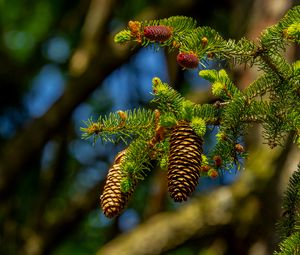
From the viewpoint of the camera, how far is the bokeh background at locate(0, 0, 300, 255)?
180 inches

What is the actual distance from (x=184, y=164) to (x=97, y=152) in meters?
5.56

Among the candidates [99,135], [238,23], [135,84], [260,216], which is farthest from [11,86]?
[99,135]

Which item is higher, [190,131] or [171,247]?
[190,131]

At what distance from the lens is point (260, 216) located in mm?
4414

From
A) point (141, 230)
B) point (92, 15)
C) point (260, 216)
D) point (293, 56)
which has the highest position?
point (293, 56)

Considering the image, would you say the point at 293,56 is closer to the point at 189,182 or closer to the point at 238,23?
the point at 238,23

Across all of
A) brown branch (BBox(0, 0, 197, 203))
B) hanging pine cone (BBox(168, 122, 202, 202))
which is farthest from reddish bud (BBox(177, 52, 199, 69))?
brown branch (BBox(0, 0, 197, 203))

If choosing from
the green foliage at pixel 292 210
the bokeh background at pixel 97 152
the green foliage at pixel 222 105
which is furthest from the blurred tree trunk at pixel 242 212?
the green foliage at pixel 222 105

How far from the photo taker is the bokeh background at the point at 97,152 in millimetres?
4562

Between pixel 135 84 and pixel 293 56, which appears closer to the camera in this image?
pixel 293 56

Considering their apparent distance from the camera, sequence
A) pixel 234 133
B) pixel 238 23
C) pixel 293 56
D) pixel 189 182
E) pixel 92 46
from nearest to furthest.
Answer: pixel 189 182, pixel 234 133, pixel 293 56, pixel 238 23, pixel 92 46

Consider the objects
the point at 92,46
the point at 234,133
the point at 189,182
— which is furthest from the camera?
the point at 92,46

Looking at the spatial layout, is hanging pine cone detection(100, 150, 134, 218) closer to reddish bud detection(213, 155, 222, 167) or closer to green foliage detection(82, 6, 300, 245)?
green foliage detection(82, 6, 300, 245)

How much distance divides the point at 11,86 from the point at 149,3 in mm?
1455
